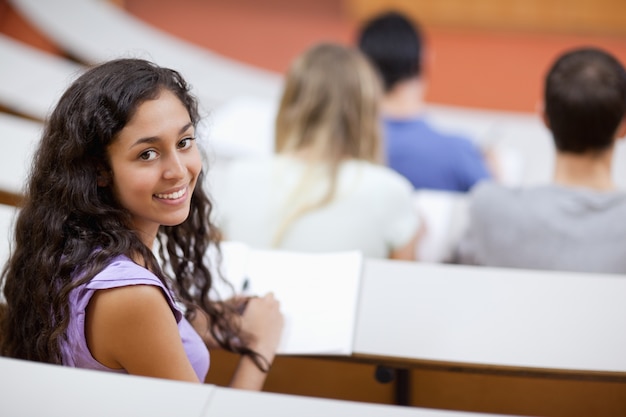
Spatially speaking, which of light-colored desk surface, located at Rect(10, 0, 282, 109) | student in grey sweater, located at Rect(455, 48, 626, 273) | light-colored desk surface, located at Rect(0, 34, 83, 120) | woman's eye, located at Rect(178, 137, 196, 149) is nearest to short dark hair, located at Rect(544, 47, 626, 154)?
student in grey sweater, located at Rect(455, 48, 626, 273)

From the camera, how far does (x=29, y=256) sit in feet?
3.68

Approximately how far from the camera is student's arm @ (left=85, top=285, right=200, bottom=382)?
996 mm

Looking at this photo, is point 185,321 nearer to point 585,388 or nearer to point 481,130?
point 585,388

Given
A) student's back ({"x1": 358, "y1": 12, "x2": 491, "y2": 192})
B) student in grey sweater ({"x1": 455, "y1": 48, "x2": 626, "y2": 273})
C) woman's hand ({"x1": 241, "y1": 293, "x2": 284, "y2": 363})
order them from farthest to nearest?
student's back ({"x1": 358, "y1": 12, "x2": 491, "y2": 192}), student in grey sweater ({"x1": 455, "y1": 48, "x2": 626, "y2": 273}), woman's hand ({"x1": 241, "y1": 293, "x2": 284, "y2": 363})

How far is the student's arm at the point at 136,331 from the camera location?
1.00 meters

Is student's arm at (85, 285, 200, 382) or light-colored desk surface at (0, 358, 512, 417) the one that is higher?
student's arm at (85, 285, 200, 382)

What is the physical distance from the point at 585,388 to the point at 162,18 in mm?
4198

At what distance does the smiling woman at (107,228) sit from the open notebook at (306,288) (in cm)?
12

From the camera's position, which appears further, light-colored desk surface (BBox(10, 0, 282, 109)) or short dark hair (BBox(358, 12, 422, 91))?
light-colored desk surface (BBox(10, 0, 282, 109))

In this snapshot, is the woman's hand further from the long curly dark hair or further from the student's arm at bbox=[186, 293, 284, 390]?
the long curly dark hair

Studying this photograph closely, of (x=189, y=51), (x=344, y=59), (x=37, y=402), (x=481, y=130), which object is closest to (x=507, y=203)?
(x=344, y=59)

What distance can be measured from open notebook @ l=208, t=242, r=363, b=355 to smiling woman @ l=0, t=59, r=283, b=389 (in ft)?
0.38

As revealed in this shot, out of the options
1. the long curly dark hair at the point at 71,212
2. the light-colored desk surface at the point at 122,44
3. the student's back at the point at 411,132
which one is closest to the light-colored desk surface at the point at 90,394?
the long curly dark hair at the point at 71,212

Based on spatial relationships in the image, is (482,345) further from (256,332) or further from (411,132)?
(411,132)
